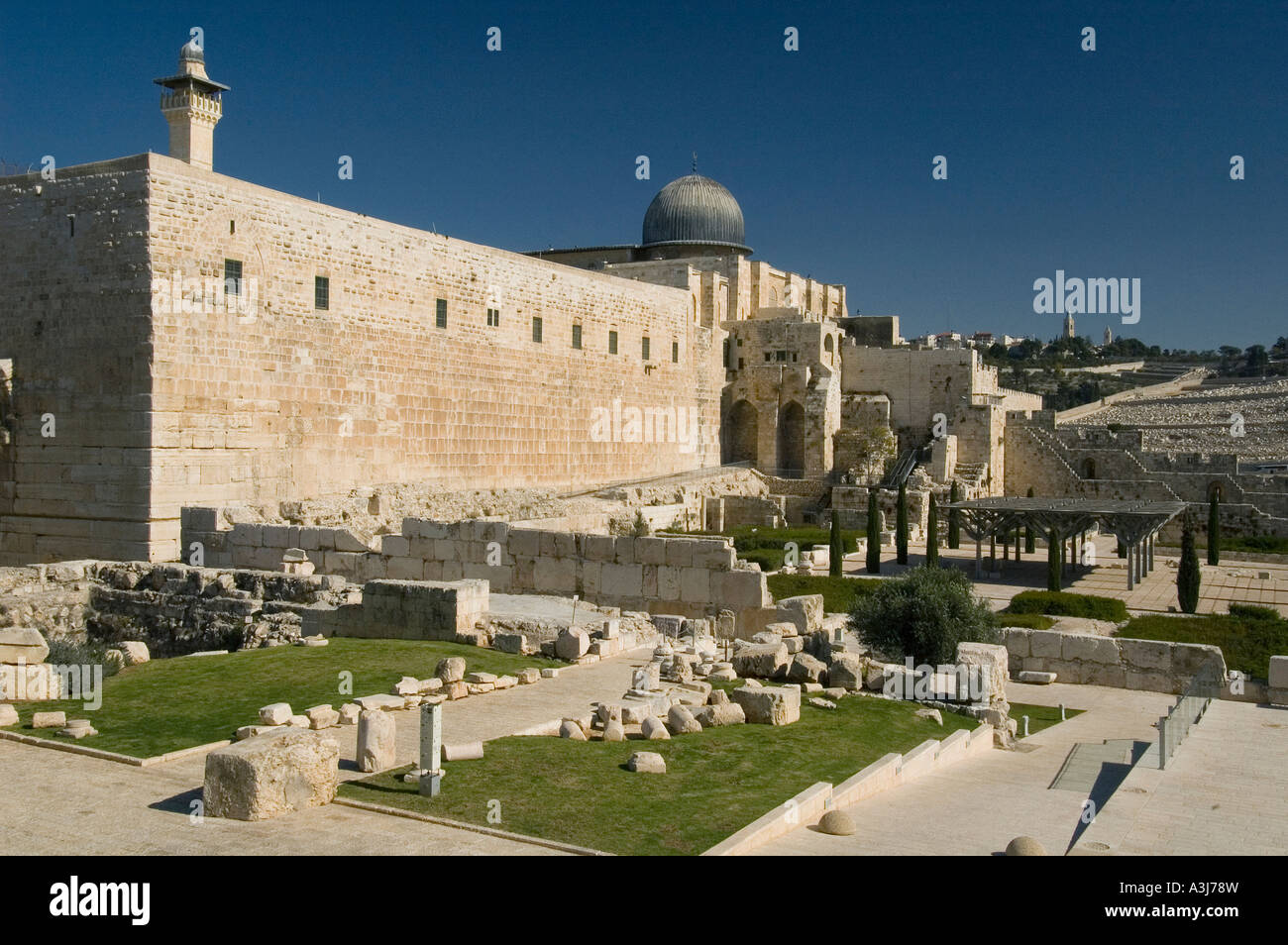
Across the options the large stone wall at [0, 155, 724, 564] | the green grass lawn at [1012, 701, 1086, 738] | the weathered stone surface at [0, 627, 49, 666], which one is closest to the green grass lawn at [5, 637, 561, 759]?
the weathered stone surface at [0, 627, 49, 666]

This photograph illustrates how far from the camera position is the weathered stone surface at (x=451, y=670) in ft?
31.7

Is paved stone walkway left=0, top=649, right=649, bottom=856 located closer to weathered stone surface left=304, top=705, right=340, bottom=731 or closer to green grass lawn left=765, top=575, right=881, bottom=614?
weathered stone surface left=304, top=705, right=340, bottom=731

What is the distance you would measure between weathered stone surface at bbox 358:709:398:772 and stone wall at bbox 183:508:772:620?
267 inches

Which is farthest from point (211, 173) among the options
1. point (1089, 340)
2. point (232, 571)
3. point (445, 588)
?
point (1089, 340)

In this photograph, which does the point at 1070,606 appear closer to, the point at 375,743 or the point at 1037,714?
the point at 1037,714

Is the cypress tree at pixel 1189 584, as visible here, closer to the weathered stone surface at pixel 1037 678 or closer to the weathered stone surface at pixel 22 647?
the weathered stone surface at pixel 1037 678

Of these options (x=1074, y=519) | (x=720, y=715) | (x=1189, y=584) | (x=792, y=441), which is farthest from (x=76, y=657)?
(x=792, y=441)

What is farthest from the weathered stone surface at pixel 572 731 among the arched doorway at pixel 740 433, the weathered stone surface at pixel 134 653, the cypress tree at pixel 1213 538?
the arched doorway at pixel 740 433

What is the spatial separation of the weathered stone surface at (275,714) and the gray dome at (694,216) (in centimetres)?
3600

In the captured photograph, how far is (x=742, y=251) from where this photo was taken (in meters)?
43.7

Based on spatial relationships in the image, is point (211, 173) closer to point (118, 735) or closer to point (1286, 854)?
point (118, 735)

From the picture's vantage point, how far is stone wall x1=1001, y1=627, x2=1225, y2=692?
13.8 meters

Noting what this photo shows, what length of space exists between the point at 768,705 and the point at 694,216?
35760 mm

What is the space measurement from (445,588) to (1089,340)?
111335 mm
